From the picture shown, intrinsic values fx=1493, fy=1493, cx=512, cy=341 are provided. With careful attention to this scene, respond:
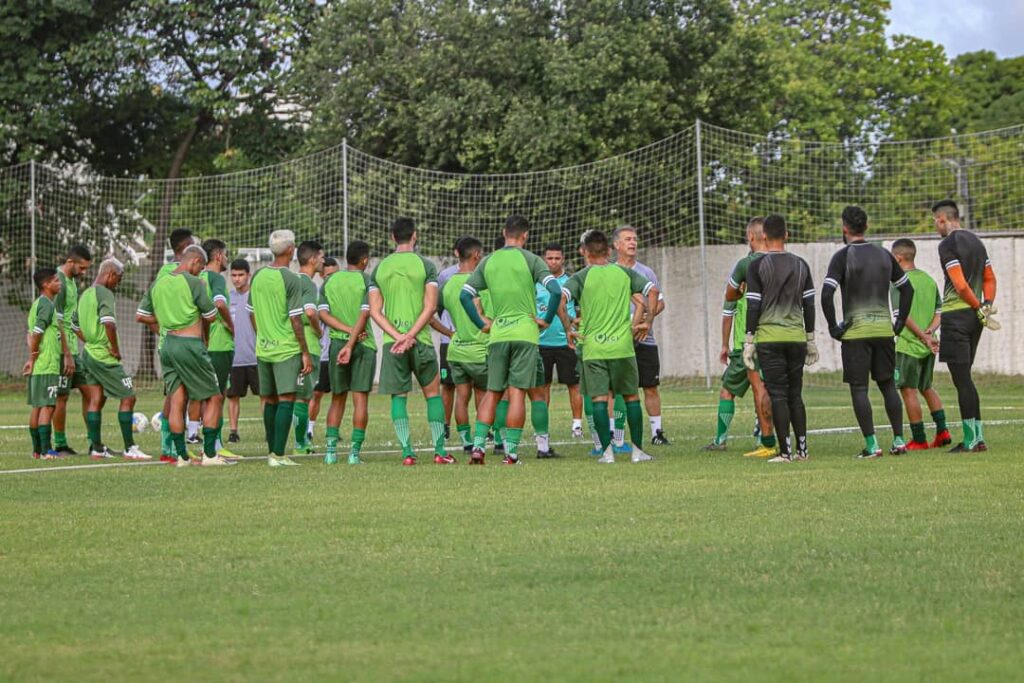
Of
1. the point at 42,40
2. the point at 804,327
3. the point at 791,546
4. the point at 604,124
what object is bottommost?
the point at 791,546

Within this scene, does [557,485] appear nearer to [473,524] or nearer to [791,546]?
[473,524]

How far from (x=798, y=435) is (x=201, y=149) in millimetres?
26316

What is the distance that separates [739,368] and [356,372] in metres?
3.74

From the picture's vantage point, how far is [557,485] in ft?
36.6

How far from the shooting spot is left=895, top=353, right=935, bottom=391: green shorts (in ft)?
48.1

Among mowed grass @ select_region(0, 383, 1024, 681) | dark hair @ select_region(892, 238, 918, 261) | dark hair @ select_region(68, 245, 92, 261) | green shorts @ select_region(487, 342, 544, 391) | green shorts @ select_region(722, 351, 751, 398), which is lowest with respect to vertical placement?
mowed grass @ select_region(0, 383, 1024, 681)

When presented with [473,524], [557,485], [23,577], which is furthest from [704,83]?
[23,577]

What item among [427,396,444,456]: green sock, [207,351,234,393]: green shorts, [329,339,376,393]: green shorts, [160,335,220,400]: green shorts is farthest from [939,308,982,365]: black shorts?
[207,351,234,393]: green shorts

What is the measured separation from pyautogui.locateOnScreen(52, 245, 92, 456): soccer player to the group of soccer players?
22.2ft

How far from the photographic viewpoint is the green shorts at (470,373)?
14.5 metres

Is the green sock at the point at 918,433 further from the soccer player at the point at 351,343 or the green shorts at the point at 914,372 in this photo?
the soccer player at the point at 351,343

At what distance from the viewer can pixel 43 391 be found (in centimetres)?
1541

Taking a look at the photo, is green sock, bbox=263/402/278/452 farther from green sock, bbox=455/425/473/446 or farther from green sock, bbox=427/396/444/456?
green sock, bbox=455/425/473/446

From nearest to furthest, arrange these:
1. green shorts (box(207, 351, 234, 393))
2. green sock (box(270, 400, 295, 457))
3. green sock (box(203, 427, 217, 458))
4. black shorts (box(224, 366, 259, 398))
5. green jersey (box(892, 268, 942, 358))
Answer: green sock (box(270, 400, 295, 457)), green sock (box(203, 427, 217, 458)), green jersey (box(892, 268, 942, 358)), green shorts (box(207, 351, 234, 393)), black shorts (box(224, 366, 259, 398))
